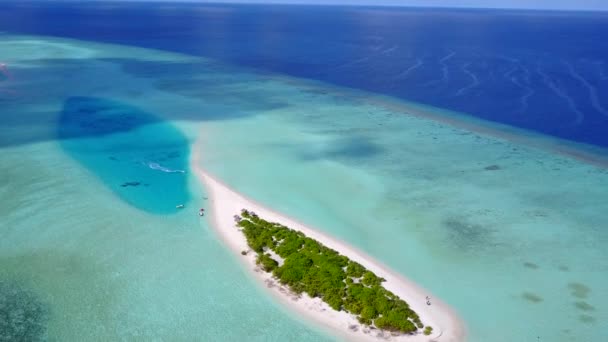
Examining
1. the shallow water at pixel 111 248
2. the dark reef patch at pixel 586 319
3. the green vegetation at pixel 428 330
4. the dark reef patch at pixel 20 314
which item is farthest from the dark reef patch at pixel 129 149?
the dark reef patch at pixel 586 319

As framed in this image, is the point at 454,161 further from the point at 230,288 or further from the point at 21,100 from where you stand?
the point at 21,100

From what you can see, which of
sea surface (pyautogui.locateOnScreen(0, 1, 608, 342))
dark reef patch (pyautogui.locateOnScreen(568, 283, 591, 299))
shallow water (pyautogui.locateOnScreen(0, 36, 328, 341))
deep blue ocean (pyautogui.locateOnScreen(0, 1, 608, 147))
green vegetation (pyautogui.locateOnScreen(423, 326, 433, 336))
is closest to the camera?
green vegetation (pyautogui.locateOnScreen(423, 326, 433, 336))

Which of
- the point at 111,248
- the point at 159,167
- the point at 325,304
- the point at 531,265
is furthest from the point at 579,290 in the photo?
the point at 159,167

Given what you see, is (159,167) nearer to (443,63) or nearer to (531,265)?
(531,265)

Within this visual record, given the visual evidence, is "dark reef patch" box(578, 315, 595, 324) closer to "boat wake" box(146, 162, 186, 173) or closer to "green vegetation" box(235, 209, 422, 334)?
"green vegetation" box(235, 209, 422, 334)

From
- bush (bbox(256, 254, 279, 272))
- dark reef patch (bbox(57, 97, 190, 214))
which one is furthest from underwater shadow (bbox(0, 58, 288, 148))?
bush (bbox(256, 254, 279, 272))

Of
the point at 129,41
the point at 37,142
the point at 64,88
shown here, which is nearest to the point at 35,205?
the point at 37,142
